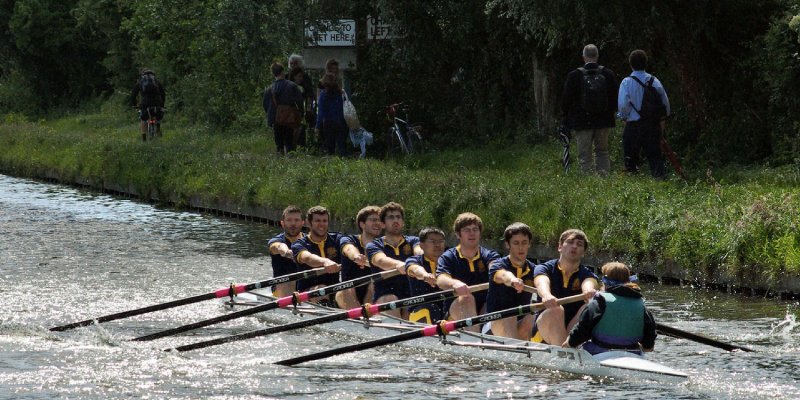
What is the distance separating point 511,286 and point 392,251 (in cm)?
A: 242

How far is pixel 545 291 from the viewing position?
13289 millimetres

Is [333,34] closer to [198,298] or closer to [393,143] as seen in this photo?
[393,143]

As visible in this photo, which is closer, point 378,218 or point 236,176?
point 378,218

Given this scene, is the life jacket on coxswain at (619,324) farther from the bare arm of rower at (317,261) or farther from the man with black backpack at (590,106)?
the man with black backpack at (590,106)

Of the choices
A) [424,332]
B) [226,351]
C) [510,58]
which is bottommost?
[226,351]

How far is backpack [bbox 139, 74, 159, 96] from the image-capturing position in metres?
37.2

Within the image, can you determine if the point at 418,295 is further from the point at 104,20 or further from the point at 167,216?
the point at 104,20

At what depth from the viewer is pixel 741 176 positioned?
2181 cm

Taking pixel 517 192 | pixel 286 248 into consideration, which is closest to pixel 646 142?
pixel 517 192

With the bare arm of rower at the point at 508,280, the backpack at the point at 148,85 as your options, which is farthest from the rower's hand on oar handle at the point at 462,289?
the backpack at the point at 148,85

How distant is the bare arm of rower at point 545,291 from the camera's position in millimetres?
13070

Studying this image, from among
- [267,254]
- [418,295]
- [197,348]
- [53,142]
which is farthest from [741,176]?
[53,142]

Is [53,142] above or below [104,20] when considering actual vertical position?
below

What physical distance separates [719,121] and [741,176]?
2.75 meters
